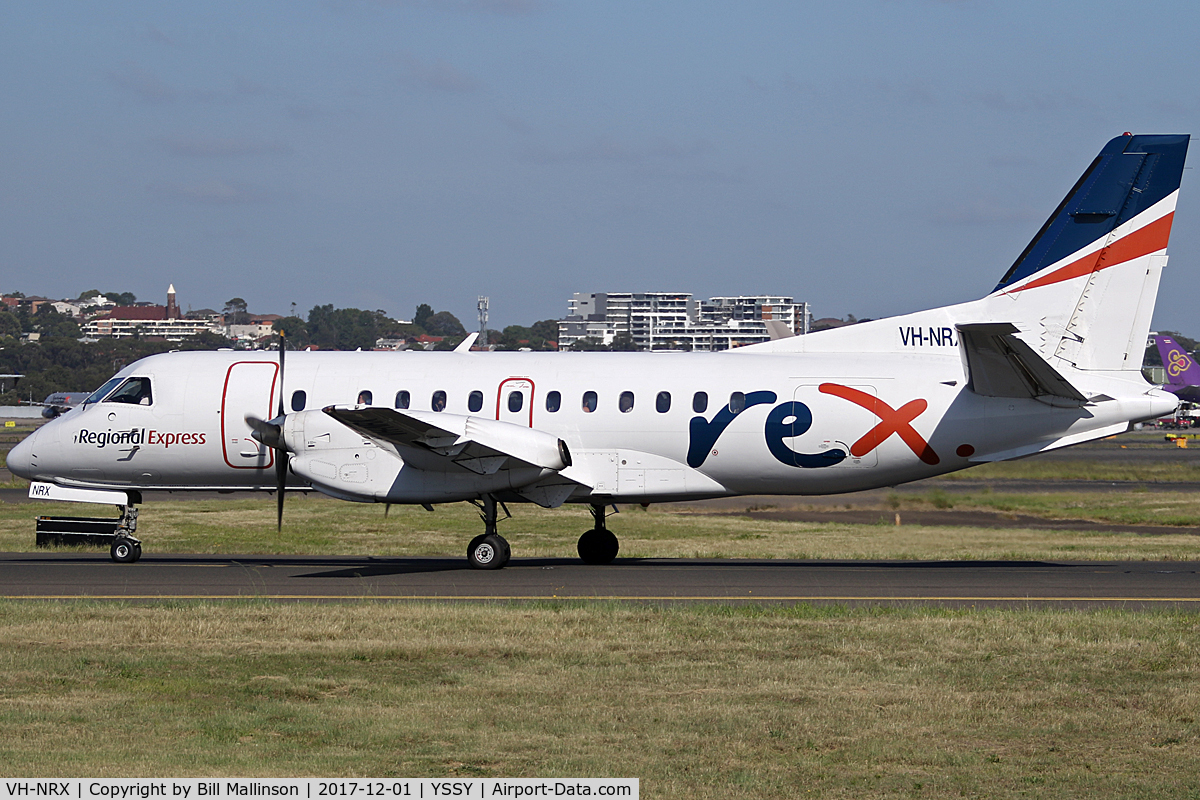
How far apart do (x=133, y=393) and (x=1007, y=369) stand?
1628 cm

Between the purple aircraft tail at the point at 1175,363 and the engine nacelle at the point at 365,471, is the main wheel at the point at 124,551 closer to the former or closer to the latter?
the engine nacelle at the point at 365,471

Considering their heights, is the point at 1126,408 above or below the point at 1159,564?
above

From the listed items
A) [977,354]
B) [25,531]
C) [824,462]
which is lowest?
[25,531]

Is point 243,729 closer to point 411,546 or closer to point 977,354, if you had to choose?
point 977,354

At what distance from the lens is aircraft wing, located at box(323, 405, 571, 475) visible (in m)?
21.9

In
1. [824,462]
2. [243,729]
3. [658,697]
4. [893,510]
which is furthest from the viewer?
[893,510]

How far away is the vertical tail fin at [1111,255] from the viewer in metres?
23.0

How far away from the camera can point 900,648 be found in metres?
15.1

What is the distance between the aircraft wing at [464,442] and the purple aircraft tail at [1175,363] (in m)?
81.9

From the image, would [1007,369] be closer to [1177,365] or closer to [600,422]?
[600,422]

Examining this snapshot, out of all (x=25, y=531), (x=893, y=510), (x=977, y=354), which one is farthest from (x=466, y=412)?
(x=893, y=510)

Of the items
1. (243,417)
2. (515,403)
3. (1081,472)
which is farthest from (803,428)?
(1081,472)

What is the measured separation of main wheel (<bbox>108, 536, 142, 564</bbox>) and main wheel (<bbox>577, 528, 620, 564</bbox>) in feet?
27.6

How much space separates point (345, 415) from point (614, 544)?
20.4 ft
